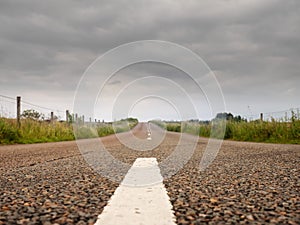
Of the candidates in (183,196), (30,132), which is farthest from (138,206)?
(30,132)

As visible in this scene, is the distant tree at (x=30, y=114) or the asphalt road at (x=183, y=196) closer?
the asphalt road at (x=183, y=196)

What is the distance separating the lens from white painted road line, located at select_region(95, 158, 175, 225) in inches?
82.3

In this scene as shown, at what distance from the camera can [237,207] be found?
2.48 m

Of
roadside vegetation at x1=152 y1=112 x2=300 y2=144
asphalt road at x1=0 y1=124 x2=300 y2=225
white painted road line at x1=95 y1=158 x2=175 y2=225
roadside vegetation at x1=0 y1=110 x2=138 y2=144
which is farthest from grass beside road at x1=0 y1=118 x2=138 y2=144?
white painted road line at x1=95 y1=158 x2=175 y2=225

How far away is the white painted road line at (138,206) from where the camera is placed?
2090mm

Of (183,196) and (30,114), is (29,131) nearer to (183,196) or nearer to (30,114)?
(30,114)

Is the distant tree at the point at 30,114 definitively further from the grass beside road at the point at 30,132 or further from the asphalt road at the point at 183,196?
the asphalt road at the point at 183,196

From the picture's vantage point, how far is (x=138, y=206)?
98.0 inches

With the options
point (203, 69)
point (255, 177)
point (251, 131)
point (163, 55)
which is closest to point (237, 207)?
point (255, 177)

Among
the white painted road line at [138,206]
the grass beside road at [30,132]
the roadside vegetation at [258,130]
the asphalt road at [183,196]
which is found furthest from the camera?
the roadside vegetation at [258,130]

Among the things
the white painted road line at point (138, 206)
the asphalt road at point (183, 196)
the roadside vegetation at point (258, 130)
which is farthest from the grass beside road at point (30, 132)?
the white painted road line at point (138, 206)

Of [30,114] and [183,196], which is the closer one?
[183,196]

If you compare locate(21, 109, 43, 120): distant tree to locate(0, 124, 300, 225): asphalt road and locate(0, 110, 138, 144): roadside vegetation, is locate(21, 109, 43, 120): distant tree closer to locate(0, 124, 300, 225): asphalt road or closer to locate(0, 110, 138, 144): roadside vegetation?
locate(0, 110, 138, 144): roadside vegetation

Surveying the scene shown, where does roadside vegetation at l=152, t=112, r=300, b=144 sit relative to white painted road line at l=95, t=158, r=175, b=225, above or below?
above
